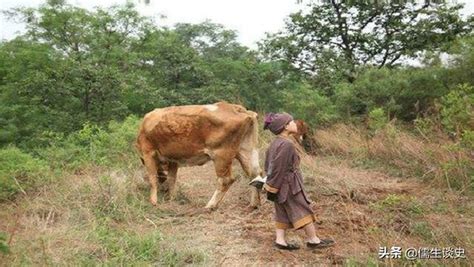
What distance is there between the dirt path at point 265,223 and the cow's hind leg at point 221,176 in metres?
0.14

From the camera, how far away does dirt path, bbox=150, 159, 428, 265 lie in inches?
190

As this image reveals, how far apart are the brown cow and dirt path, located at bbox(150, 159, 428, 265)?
0.37 meters

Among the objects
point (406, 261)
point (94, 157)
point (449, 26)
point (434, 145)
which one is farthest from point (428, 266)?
point (449, 26)

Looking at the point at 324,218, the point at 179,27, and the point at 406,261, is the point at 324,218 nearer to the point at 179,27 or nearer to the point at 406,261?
the point at 406,261

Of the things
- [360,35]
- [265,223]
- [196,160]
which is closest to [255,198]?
[265,223]

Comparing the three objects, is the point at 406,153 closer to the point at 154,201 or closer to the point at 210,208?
the point at 210,208

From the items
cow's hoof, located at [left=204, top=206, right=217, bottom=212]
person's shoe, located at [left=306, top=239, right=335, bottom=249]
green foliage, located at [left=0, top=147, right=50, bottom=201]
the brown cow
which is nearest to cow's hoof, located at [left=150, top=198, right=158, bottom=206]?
the brown cow

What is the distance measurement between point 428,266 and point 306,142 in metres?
9.55

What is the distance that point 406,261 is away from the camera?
13.0 feet

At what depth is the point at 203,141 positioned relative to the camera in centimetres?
683

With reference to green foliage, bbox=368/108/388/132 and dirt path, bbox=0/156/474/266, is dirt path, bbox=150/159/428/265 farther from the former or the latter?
green foliage, bbox=368/108/388/132

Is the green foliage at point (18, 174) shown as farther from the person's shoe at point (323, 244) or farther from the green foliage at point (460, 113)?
the green foliage at point (460, 113)

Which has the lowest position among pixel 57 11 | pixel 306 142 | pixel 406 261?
pixel 306 142

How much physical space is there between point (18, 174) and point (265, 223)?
13.7 ft
